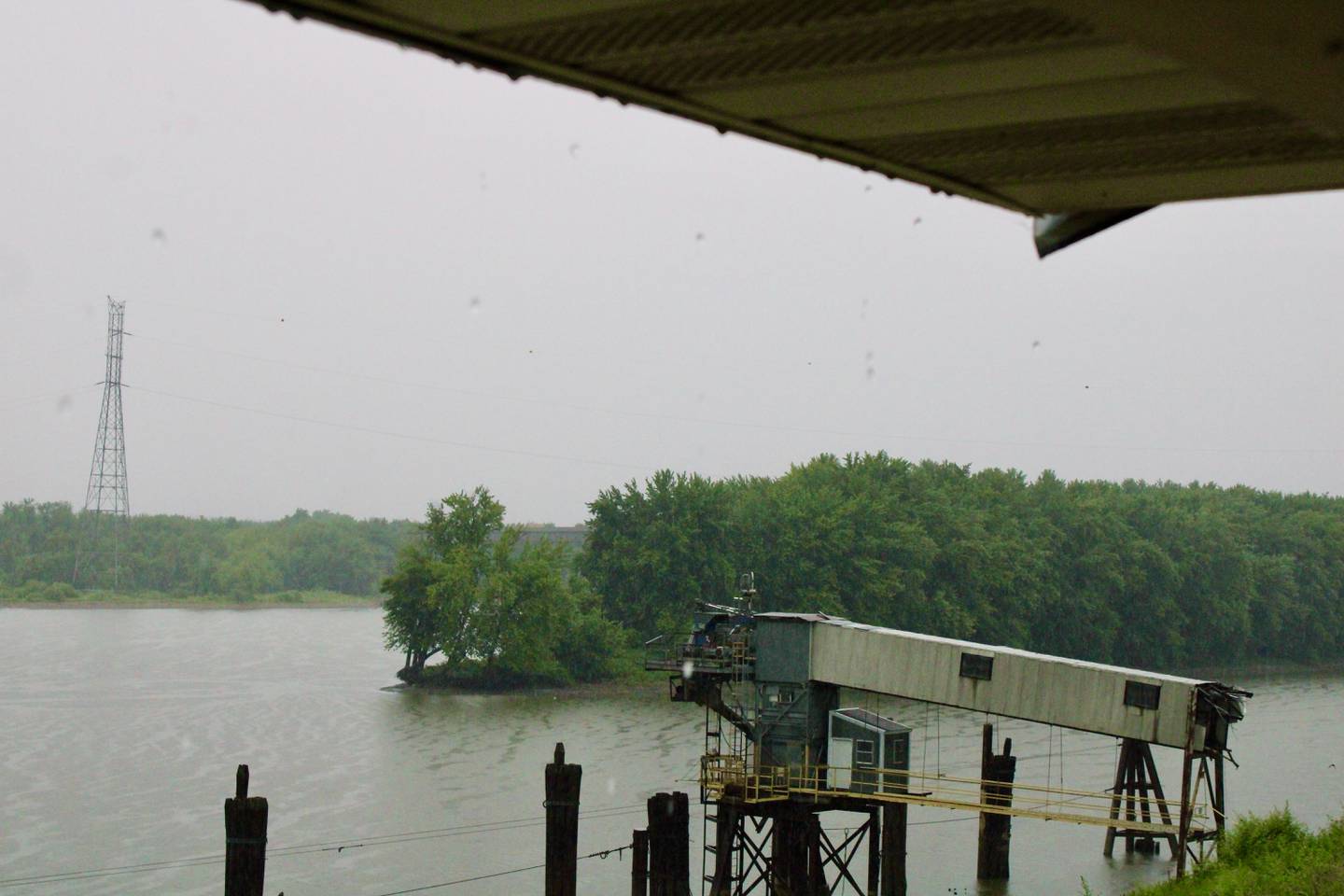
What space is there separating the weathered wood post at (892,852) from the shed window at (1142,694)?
182 inches

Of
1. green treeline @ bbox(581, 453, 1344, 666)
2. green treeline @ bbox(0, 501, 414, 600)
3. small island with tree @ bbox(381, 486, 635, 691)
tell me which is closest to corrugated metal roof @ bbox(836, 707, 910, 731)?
green treeline @ bbox(581, 453, 1344, 666)

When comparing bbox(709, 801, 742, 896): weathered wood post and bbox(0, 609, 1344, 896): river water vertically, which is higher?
bbox(709, 801, 742, 896): weathered wood post

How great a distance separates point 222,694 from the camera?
53.0 metres

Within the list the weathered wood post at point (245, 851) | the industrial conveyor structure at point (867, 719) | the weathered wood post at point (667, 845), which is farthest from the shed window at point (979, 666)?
the weathered wood post at point (245, 851)

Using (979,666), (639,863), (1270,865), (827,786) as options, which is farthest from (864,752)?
(1270,865)

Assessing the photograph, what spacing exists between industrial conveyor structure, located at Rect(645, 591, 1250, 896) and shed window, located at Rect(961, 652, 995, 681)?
0.02 meters

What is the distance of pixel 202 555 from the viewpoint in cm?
12050

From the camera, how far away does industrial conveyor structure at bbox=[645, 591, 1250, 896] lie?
2314cm

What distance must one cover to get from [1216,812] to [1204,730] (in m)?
1.99

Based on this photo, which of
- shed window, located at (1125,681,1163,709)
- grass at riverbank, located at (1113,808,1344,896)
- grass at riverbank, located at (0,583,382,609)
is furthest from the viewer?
grass at riverbank, located at (0,583,382,609)

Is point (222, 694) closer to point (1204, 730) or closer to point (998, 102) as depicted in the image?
point (1204, 730)

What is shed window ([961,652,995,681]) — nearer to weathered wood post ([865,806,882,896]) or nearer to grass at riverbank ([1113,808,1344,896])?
weathered wood post ([865,806,882,896])

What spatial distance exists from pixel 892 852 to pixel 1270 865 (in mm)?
8615

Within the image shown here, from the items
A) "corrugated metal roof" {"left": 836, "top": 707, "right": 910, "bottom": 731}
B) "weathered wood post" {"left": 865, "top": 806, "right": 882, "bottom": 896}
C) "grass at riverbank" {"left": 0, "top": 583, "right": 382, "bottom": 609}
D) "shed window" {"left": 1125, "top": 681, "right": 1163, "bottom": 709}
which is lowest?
"grass at riverbank" {"left": 0, "top": 583, "right": 382, "bottom": 609}
